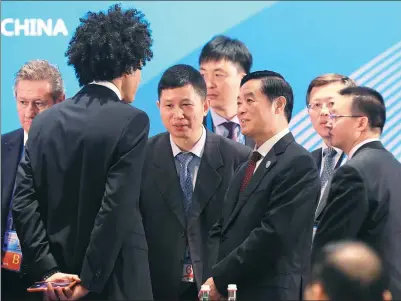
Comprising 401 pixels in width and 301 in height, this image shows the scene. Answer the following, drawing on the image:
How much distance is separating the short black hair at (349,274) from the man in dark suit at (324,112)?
2.03 meters

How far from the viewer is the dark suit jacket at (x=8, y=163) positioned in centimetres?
442

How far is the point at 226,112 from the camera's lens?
4918mm

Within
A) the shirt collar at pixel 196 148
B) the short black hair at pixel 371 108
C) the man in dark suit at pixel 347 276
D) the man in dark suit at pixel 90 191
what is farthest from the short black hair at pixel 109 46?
the man in dark suit at pixel 347 276

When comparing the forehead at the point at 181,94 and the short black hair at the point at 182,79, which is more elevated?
the short black hair at the point at 182,79

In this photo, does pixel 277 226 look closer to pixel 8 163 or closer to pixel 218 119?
pixel 218 119

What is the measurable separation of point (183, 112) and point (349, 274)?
203 cm

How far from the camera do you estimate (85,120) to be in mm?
3504

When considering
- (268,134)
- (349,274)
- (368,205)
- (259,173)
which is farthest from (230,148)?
(349,274)

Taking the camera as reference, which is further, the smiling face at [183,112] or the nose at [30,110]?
the nose at [30,110]

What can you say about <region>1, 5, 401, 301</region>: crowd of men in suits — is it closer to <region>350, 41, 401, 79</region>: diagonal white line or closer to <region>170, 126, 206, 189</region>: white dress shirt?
<region>170, 126, 206, 189</region>: white dress shirt

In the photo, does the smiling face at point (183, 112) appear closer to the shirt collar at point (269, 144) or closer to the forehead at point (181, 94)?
the forehead at point (181, 94)

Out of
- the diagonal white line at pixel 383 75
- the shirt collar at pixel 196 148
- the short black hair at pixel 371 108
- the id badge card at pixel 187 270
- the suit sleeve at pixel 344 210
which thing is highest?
the diagonal white line at pixel 383 75

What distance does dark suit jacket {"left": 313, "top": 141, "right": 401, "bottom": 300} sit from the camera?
3.61m

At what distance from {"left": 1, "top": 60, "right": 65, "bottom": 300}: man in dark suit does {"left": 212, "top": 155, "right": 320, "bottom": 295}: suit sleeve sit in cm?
119
